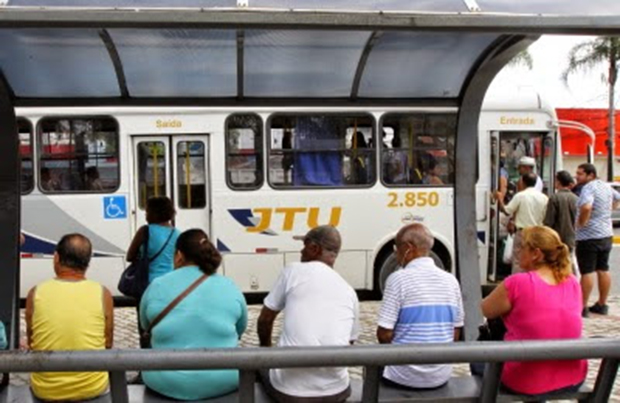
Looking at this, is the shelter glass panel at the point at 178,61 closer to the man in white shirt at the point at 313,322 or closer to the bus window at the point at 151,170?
the man in white shirt at the point at 313,322

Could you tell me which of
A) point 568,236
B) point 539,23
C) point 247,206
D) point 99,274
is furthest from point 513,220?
point 539,23

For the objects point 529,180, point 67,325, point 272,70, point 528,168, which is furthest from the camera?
point 528,168

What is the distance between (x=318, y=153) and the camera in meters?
9.37

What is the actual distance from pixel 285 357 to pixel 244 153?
21.6ft

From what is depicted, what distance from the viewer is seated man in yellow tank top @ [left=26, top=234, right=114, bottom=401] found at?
3.63m

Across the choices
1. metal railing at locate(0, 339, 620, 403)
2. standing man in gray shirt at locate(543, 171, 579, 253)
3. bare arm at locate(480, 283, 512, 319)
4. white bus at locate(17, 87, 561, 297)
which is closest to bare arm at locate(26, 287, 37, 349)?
metal railing at locate(0, 339, 620, 403)

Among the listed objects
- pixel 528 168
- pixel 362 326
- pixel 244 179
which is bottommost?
pixel 362 326

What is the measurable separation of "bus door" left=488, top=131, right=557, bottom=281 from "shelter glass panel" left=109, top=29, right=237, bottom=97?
18.5 ft

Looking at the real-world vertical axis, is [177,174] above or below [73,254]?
above

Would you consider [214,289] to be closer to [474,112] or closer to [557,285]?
[557,285]

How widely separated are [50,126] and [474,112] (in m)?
5.99

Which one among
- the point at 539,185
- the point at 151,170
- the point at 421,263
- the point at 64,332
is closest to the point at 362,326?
the point at 539,185

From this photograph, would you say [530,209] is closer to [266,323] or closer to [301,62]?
[301,62]

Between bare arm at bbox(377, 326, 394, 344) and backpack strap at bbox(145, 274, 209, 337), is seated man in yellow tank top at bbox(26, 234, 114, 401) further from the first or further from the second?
bare arm at bbox(377, 326, 394, 344)
